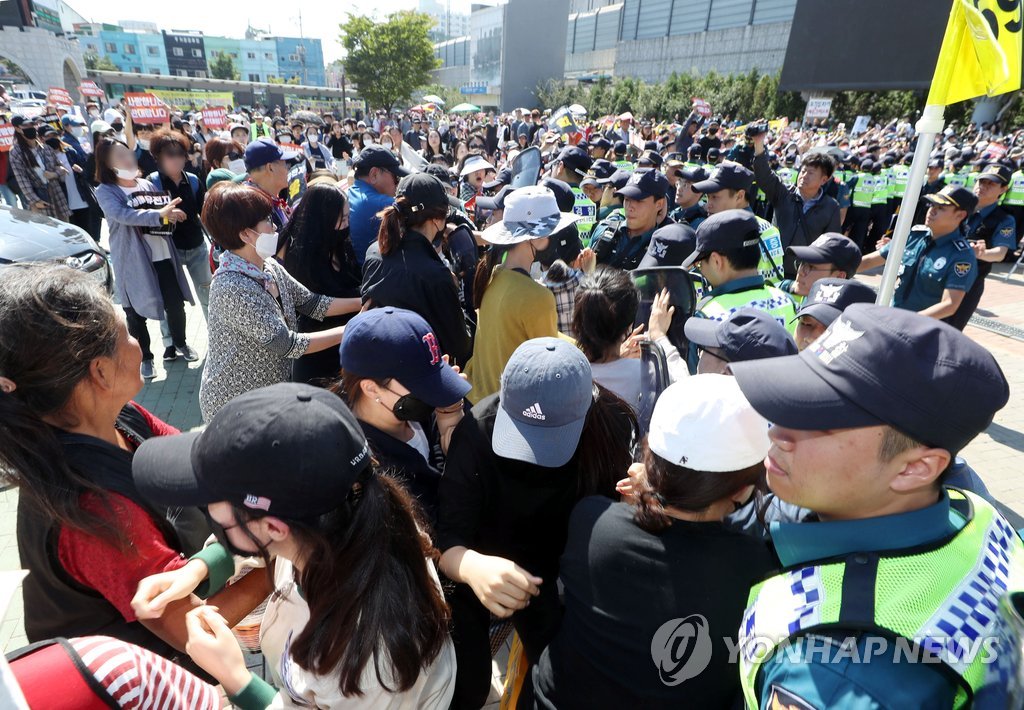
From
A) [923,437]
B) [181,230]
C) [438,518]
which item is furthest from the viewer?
[181,230]

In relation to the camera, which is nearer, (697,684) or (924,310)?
(697,684)

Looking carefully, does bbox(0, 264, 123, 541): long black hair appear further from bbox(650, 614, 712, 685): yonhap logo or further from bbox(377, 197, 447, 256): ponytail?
bbox(377, 197, 447, 256): ponytail

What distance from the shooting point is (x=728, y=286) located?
299 centimetres

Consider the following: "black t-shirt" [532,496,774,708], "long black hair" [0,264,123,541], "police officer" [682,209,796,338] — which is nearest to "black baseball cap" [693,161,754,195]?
"police officer" [682,209,796,338]

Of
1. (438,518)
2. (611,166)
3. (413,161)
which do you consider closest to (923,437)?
(438,518)

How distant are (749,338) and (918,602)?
131cm

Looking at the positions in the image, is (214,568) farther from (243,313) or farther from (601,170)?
(601,170)

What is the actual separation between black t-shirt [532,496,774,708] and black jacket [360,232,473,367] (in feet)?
6.66

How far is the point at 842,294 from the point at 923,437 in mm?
1909

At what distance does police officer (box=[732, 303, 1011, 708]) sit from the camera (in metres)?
0.94

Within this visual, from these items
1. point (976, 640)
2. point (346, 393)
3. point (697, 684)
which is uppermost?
point (976, 640)

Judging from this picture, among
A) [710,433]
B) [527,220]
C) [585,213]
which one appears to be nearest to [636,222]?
[585,213]

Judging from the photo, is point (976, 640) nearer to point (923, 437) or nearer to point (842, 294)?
point (923, 437)

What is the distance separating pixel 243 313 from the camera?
9.03 ft
